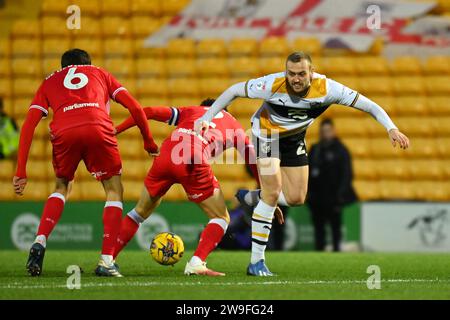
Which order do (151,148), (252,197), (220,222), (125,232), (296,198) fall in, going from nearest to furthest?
(151,148)
(220,222)
(125,232)
(296,198)
(252,197)

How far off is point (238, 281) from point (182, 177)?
1155mm

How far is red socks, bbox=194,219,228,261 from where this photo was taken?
7477 millimetres

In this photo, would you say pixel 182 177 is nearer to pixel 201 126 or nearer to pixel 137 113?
pixel 201 126

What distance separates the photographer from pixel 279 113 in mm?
7539

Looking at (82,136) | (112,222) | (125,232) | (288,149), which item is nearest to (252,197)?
(288,149)

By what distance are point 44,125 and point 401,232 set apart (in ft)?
18.7

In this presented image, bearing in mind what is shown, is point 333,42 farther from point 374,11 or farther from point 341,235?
point 341,235

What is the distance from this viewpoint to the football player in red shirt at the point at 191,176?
7.55 meters

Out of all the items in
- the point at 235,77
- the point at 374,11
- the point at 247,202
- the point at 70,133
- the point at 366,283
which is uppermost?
Result: the point at 374,11

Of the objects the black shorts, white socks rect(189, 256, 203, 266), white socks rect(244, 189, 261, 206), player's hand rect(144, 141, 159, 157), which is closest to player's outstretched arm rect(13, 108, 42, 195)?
player's hand rect(144, 141, 159, 157)

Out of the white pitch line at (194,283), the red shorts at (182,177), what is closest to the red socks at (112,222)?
the red shorts at (182,177)

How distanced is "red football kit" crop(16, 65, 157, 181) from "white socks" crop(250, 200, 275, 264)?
1027mm

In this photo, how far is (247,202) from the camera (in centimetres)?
844
